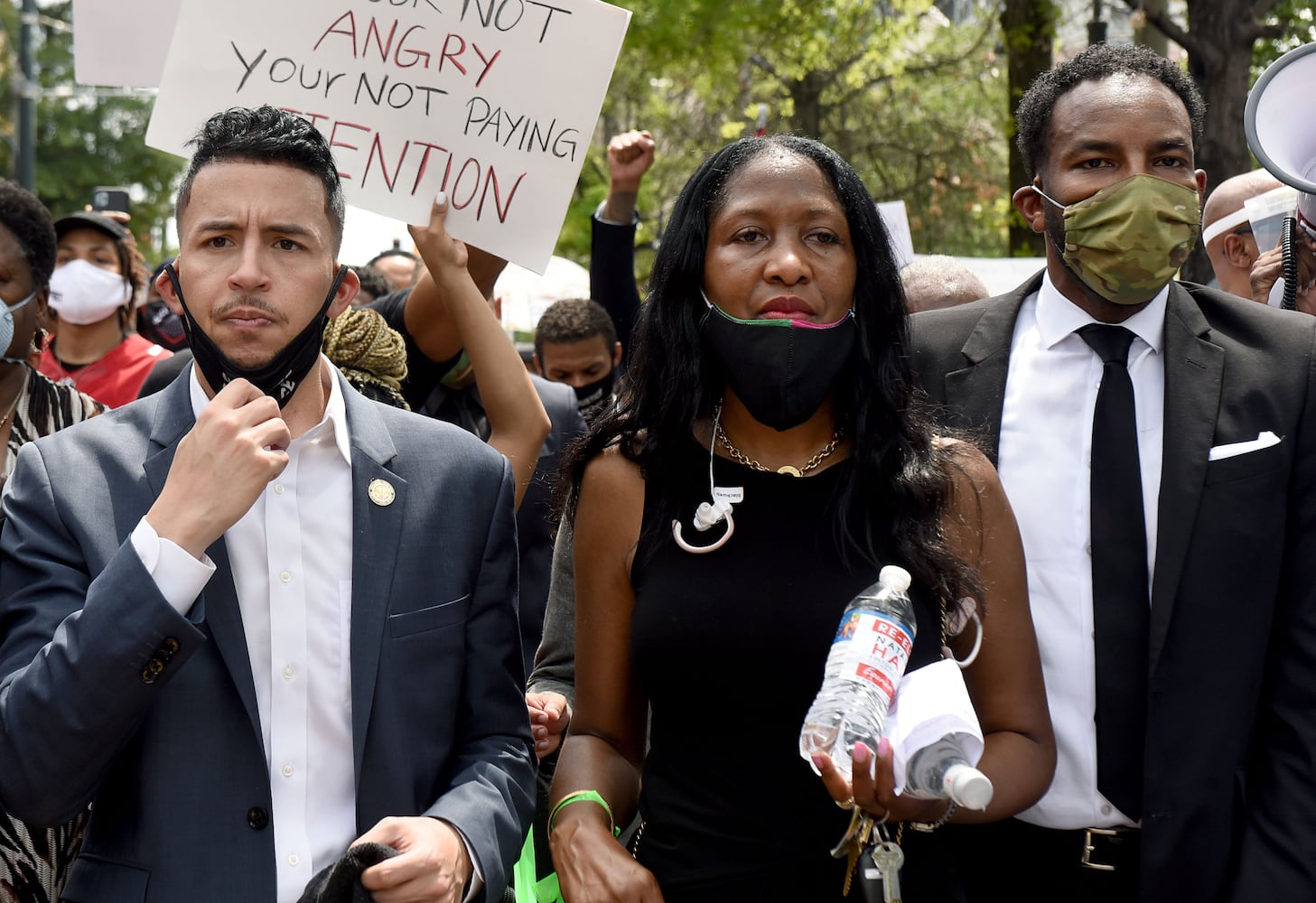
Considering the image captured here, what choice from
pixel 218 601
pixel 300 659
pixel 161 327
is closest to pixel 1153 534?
pixel 300 659

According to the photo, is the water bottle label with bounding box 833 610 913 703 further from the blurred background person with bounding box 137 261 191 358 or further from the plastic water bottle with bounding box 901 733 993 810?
the blurred background person with bounding box 137 261 191 358

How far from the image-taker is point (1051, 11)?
11.0m

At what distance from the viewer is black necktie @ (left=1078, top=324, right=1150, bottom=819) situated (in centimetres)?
290

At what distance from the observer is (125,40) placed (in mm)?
4301

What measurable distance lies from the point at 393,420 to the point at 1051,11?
9450 mm

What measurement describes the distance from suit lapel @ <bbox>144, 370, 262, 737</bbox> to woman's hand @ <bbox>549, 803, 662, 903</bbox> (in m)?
0.60

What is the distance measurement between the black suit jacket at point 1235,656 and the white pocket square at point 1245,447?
1 cm

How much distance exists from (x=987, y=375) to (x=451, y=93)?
66.9 inches

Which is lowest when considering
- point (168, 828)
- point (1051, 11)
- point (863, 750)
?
point (168, 828)

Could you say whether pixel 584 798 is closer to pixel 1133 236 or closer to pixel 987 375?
pixel 987 375

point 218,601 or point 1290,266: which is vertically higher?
point 1290,266

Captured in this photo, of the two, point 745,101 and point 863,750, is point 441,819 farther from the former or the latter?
point 745,101

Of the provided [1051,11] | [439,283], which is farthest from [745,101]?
[439,283]

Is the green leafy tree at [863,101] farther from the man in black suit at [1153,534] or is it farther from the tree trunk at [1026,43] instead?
the man in black suit at [1153,534]
